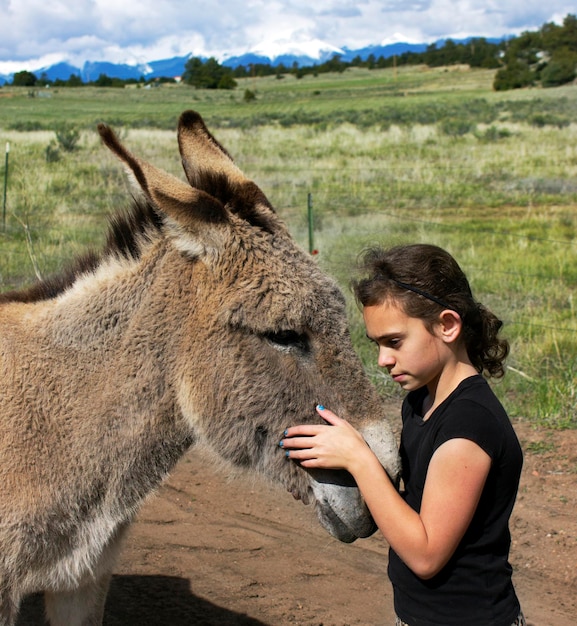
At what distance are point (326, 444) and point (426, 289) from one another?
0.69m

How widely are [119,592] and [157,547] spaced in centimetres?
49

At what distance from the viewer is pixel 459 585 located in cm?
265

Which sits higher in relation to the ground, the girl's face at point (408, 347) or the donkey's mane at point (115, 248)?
the donkey's mane at point (115, 248)

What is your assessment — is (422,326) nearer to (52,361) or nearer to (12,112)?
(52,361)

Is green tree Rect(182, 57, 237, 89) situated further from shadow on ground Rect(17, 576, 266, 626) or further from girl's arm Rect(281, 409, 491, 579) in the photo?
girl's arm Rect(281, 409, 491, 579)

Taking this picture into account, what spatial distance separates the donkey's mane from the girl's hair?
922 millimetres

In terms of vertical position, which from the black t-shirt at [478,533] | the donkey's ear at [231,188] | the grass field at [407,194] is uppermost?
the donkey's ear at [231,188]

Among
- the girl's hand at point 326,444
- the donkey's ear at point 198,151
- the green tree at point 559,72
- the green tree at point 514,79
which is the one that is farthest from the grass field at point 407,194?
the green tree at point 514,79

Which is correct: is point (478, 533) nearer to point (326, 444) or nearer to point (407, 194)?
point (326, 444)

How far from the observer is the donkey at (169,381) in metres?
2.76

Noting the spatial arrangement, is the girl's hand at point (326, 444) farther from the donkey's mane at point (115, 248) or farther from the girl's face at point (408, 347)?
the donkey's mane at point (115, 248)

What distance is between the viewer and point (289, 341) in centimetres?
281

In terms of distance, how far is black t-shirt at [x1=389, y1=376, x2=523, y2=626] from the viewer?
2.56 metres

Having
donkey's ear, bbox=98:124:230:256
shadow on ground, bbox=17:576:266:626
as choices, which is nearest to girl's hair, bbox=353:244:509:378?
donkey's ear, bbox=98:124:230:256
